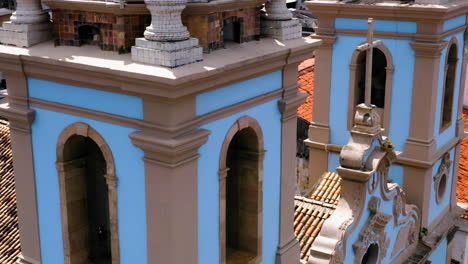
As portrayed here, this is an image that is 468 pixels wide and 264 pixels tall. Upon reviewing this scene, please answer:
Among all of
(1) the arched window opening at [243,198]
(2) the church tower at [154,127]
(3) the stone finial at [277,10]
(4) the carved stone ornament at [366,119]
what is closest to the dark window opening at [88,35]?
(2) the church tower at [154,127]

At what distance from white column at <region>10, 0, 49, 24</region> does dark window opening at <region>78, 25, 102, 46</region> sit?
1.99ft

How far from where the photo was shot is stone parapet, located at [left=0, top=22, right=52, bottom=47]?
9.61 metres

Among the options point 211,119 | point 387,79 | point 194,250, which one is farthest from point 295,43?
point 387,79

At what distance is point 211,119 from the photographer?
9.12 meters

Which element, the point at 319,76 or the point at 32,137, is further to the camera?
the point at 319,76

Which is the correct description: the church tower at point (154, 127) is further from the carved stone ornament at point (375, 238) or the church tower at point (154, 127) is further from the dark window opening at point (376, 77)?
the dark window opening at point (376, 77)

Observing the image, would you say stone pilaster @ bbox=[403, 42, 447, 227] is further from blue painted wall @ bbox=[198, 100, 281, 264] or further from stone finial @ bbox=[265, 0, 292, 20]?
blue painted wall @ bbox=[198, 100, 281, 264]

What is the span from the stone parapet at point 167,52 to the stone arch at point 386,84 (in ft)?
26.8

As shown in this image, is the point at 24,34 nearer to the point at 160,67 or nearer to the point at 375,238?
the point at 160,67

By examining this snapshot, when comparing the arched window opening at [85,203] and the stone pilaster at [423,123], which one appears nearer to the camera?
the arched window opening at [85,203]

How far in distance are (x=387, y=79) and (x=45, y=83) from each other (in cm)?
897

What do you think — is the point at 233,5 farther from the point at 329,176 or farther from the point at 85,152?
the point at 329,176

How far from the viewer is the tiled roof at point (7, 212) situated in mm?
15602

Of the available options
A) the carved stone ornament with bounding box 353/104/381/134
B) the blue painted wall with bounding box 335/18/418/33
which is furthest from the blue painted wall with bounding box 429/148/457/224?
the carved stone ornament with bounding box 353/104/381/134
